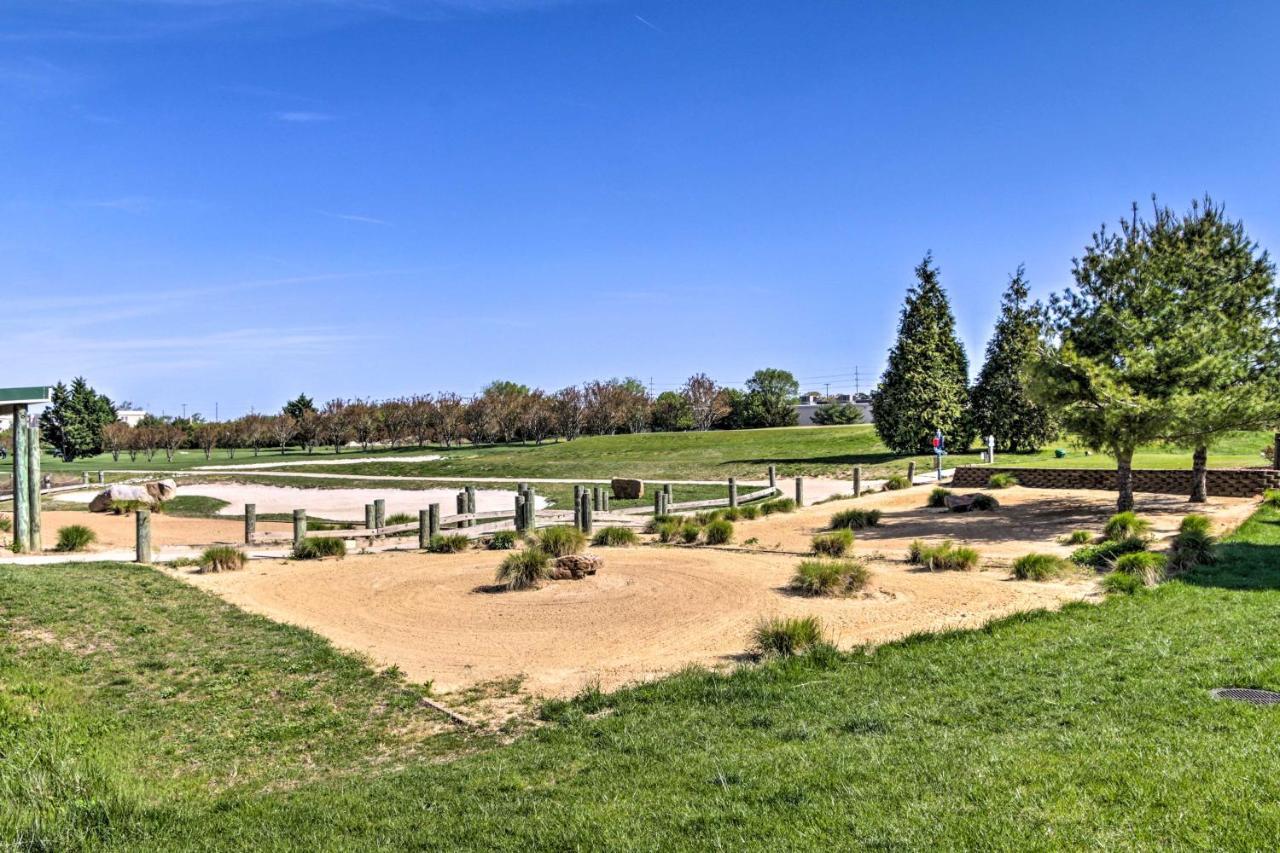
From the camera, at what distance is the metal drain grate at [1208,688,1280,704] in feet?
23.3

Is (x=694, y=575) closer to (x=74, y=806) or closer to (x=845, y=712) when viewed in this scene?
(x=845, y=712)

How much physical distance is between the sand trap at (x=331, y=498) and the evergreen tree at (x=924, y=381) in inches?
828

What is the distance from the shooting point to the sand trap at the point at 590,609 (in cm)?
1100

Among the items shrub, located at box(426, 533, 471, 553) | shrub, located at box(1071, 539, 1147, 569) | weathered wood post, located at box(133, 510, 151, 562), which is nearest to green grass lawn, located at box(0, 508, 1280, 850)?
shrub, located at box(1071, 539, 1147, 569)

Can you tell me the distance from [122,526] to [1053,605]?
2715cm

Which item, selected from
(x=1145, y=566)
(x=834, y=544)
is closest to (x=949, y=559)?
(x=834, y=544)

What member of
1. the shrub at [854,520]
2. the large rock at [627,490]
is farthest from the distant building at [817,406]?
the shrub at [854,520]

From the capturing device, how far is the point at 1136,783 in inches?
209

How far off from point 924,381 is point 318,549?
3561 centimetres

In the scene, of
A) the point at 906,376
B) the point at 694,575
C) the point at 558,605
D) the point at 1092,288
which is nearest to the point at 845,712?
the point at 558,605

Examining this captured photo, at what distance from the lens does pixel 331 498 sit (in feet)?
135

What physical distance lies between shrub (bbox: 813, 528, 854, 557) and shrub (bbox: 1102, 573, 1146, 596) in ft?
19.5

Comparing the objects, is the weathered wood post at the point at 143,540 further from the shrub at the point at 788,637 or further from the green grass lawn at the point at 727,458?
the green grass lawn at the point at 727,458

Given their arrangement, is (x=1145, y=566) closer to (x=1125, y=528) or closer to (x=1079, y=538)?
(x=1079, y=538)
